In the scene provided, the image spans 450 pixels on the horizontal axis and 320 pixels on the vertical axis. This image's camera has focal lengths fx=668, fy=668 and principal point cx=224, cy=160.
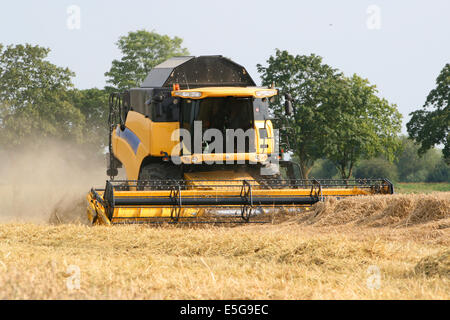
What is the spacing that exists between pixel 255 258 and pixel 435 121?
3481cm

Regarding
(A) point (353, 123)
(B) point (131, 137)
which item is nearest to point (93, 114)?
(A) point (353, 123)

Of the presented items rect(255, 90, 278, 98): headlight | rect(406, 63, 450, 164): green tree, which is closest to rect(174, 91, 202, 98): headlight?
rect(255, 90, 278, 98): headlight

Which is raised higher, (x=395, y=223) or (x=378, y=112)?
(x=378, y=112)

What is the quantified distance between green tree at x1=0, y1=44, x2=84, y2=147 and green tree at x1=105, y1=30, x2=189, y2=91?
12.9 feet

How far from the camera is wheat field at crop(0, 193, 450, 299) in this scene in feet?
17.4

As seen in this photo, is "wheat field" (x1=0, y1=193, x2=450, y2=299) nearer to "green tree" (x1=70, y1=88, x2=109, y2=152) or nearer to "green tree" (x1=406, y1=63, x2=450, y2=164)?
"green tree" (x1=406, y1=63, x2=450, y2=164)

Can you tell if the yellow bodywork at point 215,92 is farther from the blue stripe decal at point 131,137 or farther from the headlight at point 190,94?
the blue stripe decal at point 131,137

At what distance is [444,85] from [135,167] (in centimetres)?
3263

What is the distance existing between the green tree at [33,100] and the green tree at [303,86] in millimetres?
18117

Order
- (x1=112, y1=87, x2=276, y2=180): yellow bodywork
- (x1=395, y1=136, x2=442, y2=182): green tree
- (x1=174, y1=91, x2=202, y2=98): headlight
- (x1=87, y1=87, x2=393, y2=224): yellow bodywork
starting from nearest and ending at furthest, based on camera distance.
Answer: (x1=87, y1=87, x2=393, y2=224): yellow bodywork, (x1=112, y1=87, x2=276, y2=180): yellow bodywork, (x1=174, y1=91, x2=202, y2=98): headlight, (x1=395, y1=136, x2=442, y2=182): green tree
